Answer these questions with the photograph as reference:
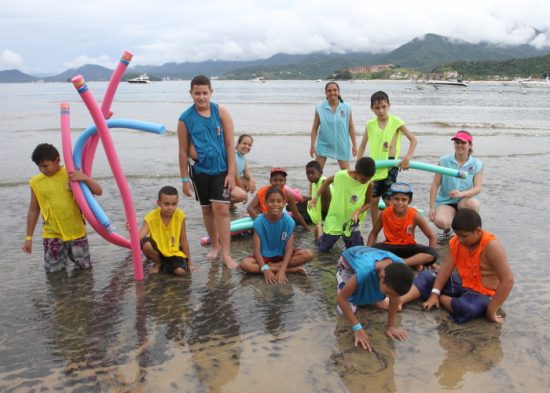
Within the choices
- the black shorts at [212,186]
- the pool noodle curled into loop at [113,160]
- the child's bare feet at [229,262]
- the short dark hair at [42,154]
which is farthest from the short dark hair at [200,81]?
the child's bare feet at [229,262]

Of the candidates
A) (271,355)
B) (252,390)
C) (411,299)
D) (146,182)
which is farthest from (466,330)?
(146,182)

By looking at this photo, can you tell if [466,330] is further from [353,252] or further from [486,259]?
[353,252]

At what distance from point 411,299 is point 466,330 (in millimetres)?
596

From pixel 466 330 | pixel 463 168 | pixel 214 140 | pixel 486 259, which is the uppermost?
pixel 214 140

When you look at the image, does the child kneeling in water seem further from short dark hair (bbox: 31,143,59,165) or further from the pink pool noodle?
short dark hair (bbox: 31,143,59,165)

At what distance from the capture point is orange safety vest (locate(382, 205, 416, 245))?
5297 millimetres

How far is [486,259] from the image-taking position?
4.07 m

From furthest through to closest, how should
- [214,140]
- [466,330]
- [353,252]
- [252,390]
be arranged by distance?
1. [214,140]
2. [353,252]
3. [466,330]
4. [252,390]

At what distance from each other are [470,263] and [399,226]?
1.19 meters

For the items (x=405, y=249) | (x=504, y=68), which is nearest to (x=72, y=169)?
(x=405, y=249)

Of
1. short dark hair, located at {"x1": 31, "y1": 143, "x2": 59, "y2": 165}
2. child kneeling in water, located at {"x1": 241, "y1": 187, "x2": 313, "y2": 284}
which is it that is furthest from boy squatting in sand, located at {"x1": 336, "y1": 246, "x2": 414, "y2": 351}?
short dark hair, located at {"x1": 31, "y1": 143, "x2": 59, "y2": 165}

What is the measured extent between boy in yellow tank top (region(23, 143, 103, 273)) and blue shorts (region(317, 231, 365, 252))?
258 centimetres

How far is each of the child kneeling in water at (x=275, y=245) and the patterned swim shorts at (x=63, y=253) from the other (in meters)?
1.68

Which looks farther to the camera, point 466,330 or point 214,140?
point 214,140
